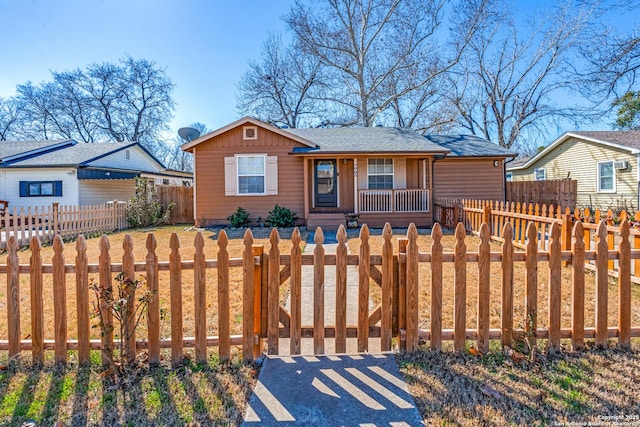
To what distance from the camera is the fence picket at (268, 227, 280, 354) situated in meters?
2.85

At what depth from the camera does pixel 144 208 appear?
1426 centimetres

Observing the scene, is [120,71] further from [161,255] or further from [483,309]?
[483,309]

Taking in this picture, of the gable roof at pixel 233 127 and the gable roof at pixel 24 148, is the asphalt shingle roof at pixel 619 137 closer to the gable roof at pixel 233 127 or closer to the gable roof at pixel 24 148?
the gable roof at pixel 233 127

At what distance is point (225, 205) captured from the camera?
1307 centimetres

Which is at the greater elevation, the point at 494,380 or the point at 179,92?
the point at 179,92

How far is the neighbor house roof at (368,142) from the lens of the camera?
40.9 feet

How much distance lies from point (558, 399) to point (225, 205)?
12.0m

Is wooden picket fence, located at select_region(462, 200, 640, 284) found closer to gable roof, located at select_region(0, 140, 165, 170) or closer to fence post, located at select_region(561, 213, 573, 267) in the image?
fence post, located at select_region(561, 213, 573, 267)

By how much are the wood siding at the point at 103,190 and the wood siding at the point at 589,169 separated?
2414 cm

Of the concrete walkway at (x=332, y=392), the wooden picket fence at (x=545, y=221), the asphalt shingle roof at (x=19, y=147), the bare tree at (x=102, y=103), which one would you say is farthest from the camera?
the bare tree at (x=102, y=103)

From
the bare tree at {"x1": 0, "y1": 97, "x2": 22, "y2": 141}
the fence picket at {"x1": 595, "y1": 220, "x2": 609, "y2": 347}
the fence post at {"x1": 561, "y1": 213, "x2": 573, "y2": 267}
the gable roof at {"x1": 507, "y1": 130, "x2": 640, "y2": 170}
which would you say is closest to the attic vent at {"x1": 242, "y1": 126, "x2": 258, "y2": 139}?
the fence post at {"x1": 561, "y1": 213, "x2": 573, "y2": 267}

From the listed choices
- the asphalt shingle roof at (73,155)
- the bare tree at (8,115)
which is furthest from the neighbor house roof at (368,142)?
the bare tree at (8,115)

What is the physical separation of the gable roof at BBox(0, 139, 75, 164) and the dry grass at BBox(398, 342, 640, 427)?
22152 millimetres

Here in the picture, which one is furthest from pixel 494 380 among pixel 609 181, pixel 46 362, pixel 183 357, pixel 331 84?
pixel 331 84
